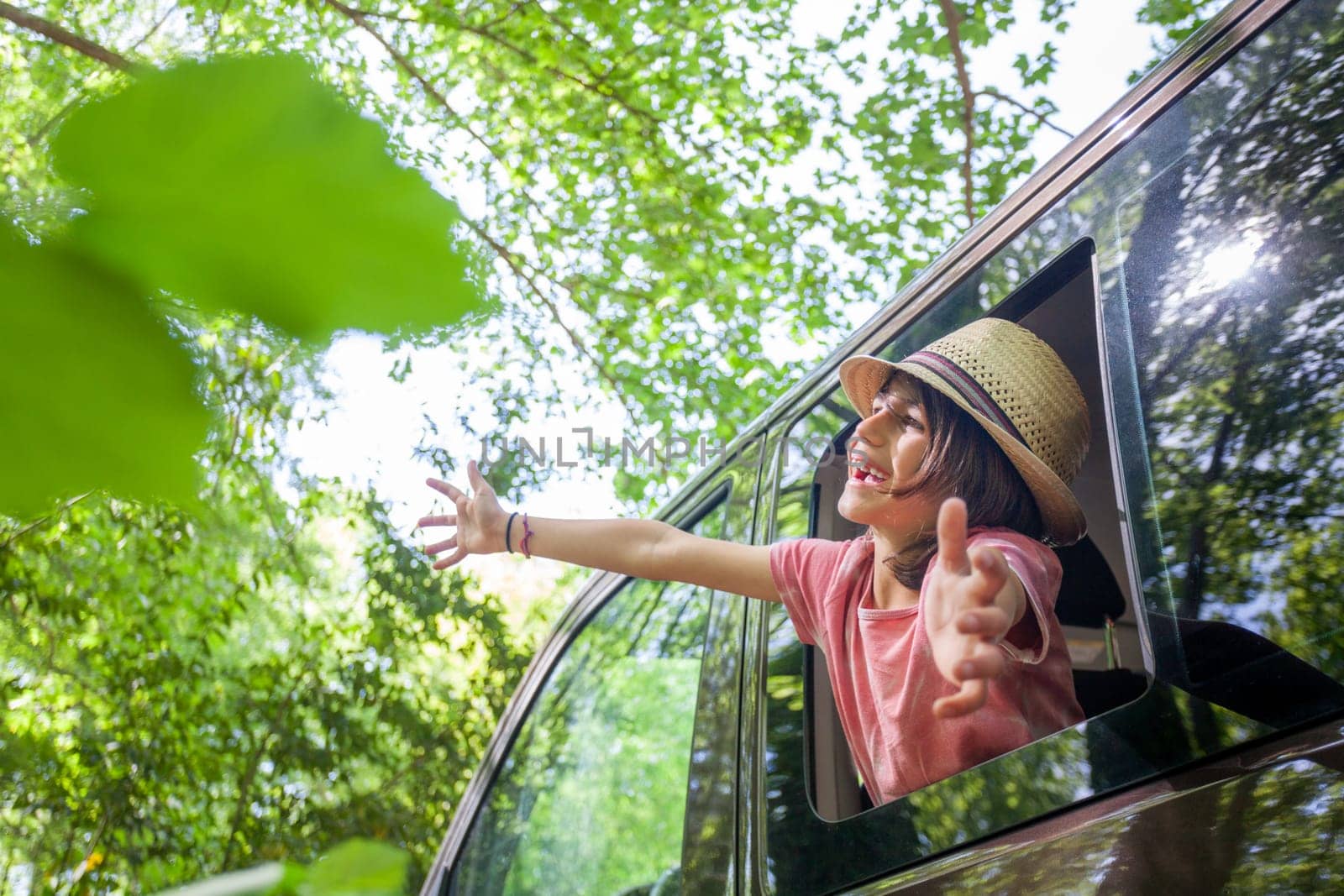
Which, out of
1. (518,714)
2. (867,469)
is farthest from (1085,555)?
(518,714)

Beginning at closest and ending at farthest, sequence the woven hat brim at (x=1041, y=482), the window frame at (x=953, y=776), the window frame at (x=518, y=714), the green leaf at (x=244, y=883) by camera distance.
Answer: the green leaf at (x=244, y=883) → the window frame at (x=953, y=776) → the woven hat brim at (x=1041, y=482) → the window frame at (x=518, y=714)

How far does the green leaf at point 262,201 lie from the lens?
0.19 meters

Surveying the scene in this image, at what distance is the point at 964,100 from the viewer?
19.0 ft

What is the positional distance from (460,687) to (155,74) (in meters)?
7.75

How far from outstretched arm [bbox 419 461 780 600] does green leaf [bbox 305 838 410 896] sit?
4.77ft

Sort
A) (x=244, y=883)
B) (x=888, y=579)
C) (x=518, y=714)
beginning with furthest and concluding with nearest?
(x=518, y=714) → (x=888, y=579) → (x=244, y=883)

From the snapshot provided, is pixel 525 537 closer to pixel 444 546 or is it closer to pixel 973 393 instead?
pixel 444 546

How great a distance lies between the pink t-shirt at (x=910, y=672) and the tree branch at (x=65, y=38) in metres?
0.93

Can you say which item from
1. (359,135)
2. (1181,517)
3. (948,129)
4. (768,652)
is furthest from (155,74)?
(948,129)

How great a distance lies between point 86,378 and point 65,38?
0.93ft

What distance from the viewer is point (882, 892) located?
1102 mm

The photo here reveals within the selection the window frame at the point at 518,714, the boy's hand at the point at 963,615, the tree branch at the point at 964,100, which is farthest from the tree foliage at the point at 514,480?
the boy's hand at the point at 963,615

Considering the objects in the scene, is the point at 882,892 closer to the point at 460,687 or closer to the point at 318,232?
the point at 318,232

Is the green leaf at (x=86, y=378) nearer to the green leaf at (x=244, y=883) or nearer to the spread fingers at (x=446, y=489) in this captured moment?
the green leaf at (x=244, y=883)
